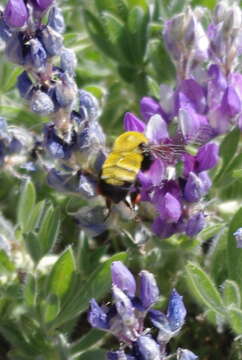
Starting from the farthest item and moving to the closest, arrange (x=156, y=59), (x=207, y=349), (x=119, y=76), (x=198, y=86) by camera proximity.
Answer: (x=119, y=76)
(x=156, y=59)
(x=207, y=349)
(x=198, y=86)

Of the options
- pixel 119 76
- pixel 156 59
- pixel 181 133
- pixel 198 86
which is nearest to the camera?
pixel 181 133

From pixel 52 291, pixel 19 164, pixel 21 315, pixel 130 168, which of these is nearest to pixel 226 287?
pixel 130 168

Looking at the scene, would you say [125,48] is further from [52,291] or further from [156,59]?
[52,291]

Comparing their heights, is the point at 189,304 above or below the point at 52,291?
below

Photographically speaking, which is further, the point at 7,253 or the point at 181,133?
the point at 7,253

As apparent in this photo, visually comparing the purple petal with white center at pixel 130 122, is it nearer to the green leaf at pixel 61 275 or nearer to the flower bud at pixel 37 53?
the flower bud at pixel 37 53

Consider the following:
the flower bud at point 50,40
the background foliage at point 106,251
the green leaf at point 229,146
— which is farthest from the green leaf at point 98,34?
the flower bud at point 50,40

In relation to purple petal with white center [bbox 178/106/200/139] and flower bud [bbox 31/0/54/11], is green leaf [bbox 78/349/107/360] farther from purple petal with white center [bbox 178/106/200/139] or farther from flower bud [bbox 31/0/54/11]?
flower bud [bbox 31/0/54/11]
